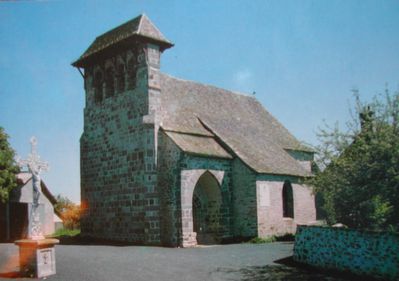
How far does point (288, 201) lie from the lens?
25.4 meters

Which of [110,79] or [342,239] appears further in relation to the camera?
[110,79]

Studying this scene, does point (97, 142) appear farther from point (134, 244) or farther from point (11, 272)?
point (11, 272)

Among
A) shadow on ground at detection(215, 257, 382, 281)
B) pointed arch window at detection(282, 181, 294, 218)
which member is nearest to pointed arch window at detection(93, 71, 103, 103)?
pointed arch window at detection(282, 181, 294, 218)

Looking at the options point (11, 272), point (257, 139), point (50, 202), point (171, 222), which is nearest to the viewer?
point (11, 272)

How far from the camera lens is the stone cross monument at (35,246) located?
11.7 metres

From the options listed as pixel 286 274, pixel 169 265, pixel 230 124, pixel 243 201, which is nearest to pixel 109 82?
pixel 230 124

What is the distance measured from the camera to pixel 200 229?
2306cm

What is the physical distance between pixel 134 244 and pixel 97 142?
6466mm

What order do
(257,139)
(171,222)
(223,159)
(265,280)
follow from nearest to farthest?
1. (265,280)
2. (171,222)
3. (223,159)
4. (257,139)

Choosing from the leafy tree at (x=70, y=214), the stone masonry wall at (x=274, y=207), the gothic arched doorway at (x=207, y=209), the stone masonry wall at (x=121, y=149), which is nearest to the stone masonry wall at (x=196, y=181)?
the gothic arched doorway at (x=207, y=209)

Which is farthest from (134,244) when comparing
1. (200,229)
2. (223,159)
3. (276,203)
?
(276,203)

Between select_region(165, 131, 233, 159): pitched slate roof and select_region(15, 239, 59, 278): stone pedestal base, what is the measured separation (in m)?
9.00

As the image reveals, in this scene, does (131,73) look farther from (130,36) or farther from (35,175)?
(35,175)

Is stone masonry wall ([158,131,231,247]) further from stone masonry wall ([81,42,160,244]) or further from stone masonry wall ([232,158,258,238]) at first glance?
stone masonry wall ([232,158,258,238])
